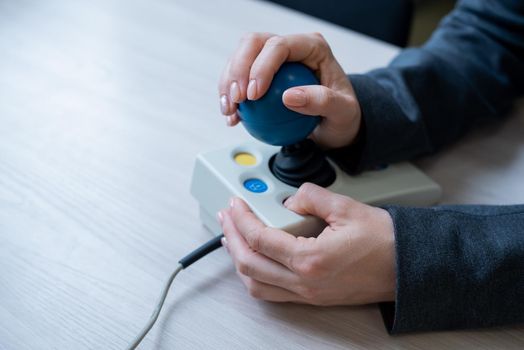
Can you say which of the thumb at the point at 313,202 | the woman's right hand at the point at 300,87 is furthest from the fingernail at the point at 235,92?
the thumb at the point at 313,202

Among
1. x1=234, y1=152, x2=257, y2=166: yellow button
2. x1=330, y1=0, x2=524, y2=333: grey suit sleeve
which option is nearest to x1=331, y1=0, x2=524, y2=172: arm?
x1=330, y1=0, x2=524, y2=333: grey suit sleeve

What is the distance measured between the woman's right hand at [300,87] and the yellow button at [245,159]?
0.04 metres

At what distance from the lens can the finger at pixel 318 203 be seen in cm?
51

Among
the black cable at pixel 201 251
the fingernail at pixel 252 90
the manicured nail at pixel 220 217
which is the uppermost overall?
the fingernail at pixel 252 90

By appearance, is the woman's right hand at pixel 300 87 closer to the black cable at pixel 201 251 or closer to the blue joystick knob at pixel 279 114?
the blue joystick knob at pixel 279 114

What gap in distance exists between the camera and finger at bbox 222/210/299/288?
0.50m

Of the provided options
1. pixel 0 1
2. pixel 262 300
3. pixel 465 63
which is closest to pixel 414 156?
pixel 465 63

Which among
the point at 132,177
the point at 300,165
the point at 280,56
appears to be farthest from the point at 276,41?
the point at 132,177

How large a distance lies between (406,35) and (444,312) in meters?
0.85

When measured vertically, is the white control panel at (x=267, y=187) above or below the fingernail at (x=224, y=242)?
above

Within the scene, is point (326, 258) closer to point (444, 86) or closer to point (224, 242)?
point (224, 242)

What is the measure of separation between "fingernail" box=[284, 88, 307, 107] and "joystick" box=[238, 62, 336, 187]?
1 centimetres

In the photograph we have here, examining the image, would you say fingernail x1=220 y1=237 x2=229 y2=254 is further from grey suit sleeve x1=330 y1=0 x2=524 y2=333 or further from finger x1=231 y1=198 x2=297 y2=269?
grey suit sleeve x1=330 y1=0 x2=524 y2=333

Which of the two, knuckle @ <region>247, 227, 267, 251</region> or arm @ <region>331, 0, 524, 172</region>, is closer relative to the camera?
knuckle @ <region>247, 227, 267, 251</region>
